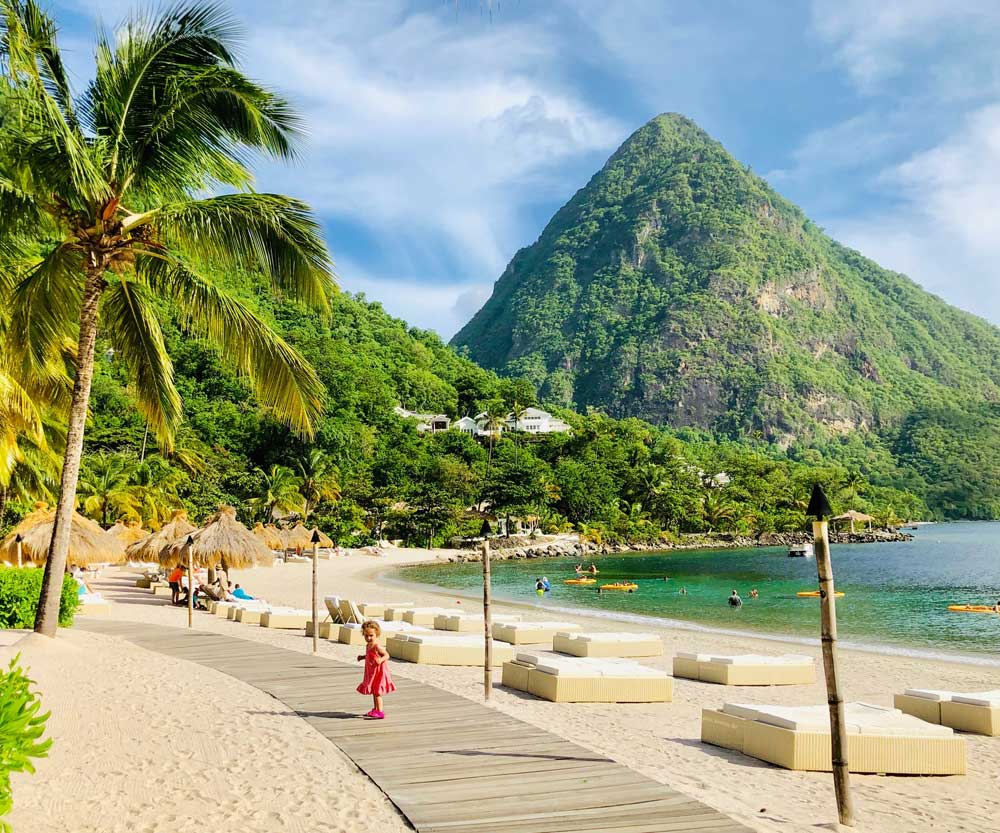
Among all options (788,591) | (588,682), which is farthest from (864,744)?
(788,591)

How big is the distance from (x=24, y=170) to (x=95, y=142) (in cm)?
84

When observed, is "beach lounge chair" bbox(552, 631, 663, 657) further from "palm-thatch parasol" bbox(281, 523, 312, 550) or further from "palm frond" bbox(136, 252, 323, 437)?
"palm-thatch parasol" bbox(281, 523, 312, 550)

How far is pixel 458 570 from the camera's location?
4512cm

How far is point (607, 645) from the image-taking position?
1266cm

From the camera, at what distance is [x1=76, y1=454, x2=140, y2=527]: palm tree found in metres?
36.2

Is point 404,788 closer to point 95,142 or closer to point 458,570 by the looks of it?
point 95,142

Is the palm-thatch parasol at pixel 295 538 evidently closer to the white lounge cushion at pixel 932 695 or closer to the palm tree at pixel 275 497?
the palm tree at pixel 275 497

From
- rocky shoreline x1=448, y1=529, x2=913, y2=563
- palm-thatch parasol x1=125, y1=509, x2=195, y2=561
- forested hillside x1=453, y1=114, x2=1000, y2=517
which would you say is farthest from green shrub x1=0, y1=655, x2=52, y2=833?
forested hillside x1=453, y1=114, x2=1000, y2=517

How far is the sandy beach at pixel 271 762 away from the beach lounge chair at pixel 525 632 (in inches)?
126

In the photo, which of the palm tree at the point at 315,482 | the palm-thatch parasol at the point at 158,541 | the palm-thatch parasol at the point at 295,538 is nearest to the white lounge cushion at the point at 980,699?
the palm-thatch parasol at the point at 158,541

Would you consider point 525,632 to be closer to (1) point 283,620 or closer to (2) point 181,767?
(1) point 283,620

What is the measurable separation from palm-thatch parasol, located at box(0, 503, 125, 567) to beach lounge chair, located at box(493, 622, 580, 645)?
1128cm

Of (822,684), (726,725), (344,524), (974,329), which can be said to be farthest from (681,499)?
(974,329)

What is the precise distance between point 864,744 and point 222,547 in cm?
1574
